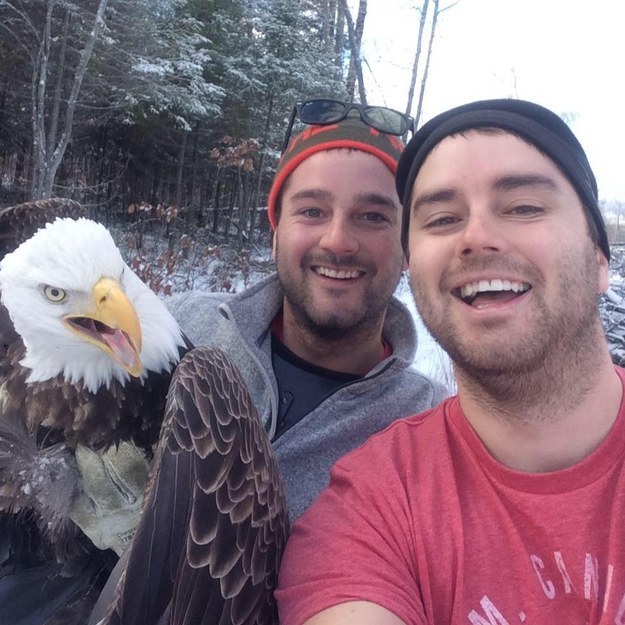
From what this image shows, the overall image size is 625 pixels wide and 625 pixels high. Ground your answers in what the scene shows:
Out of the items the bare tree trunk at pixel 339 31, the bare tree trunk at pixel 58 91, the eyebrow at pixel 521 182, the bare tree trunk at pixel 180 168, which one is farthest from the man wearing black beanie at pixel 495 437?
the bare tree trunk at pixel 339 31

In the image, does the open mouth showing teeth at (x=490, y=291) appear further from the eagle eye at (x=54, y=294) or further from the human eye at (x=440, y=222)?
the eagle eye at (x=54, y=294)

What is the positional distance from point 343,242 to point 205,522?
4.29 feet

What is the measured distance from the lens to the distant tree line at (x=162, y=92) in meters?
12.0

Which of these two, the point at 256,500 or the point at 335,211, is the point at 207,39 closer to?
the point at 335,211

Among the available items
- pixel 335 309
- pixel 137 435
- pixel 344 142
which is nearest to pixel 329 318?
pixel 335 309

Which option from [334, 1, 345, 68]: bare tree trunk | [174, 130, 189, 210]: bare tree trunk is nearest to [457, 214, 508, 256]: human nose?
[174, 130, 189, 210]: bare tree trunk

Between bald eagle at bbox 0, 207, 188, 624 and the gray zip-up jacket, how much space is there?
0.53 m

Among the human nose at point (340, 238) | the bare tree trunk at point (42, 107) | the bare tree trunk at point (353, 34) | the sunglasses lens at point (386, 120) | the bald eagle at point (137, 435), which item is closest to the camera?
the bald eagle at point (137, 435)

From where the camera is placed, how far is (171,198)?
17.3 m

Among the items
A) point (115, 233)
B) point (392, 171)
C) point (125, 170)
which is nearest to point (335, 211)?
point (392, 171)

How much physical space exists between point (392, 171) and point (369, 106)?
1.45 feet

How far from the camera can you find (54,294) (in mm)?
1830

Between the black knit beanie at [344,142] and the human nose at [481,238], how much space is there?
3.10 feet

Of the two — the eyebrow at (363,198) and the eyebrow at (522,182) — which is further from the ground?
the eyebrow at (522,182)
